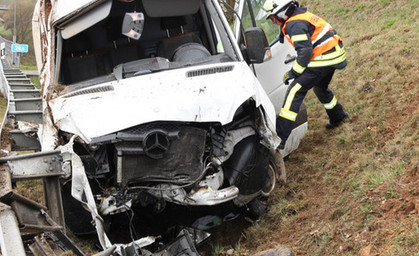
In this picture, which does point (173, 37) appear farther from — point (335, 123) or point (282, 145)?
point (335, 123)

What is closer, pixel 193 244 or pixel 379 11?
pixel 193 244

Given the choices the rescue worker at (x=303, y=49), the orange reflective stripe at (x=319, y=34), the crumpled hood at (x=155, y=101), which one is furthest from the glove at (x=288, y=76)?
the crumpled hood at (x=155, y=101)

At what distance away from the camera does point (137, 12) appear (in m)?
5.43

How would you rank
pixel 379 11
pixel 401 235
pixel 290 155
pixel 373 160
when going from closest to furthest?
pixel 401 235
pixel 373 160
pixel 290 155
pixel 379 11

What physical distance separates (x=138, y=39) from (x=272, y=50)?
1.54m

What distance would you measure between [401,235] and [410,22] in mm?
5624

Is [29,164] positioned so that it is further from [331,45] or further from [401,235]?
[331,45]

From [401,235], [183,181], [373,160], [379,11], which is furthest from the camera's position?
[379,11]

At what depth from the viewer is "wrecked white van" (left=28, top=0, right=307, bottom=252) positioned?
3.98 meters

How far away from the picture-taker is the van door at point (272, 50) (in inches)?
223

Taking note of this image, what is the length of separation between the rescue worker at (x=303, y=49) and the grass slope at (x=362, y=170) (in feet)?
2.27

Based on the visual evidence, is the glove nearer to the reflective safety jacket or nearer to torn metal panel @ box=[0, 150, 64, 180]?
the reflective safety jacket

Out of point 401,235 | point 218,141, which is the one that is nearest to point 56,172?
point 218,141

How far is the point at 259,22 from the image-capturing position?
6.07 m
